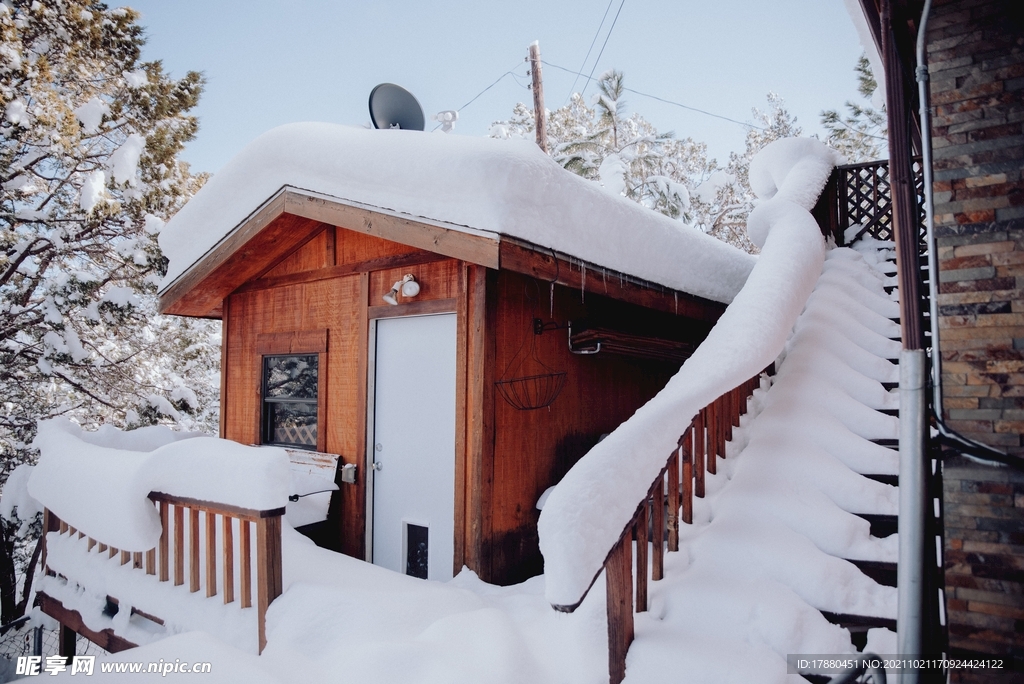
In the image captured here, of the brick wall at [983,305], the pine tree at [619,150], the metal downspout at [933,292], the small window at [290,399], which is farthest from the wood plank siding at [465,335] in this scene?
the pine tree at [619,150]

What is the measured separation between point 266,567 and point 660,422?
2466 mm

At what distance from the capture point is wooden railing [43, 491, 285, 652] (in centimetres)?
325

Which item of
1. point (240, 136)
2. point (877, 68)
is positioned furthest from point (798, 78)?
point (240, 136)

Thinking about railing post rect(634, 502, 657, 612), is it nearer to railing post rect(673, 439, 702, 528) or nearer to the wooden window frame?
railing post rect(673, 439, 702, 528)

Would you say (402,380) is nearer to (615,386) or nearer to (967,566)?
(615,386)

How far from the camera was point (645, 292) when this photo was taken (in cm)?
511

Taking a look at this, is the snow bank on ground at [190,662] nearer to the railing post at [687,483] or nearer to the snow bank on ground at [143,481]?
the snow bank on ground at [143,481]

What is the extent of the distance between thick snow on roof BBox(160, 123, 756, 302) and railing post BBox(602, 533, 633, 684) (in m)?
2.18

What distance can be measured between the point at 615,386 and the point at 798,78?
18.5 m

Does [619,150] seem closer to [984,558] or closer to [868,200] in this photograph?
[868,200]

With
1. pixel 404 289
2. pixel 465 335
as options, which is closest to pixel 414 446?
pixel 465 335

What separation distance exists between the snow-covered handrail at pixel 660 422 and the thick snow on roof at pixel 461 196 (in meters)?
1.12

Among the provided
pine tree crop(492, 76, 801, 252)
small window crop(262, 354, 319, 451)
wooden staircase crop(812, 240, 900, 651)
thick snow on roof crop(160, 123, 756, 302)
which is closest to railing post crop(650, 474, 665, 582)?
wooden staircase crop(812, 240, 900, 651)

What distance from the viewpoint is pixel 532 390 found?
4.63m
